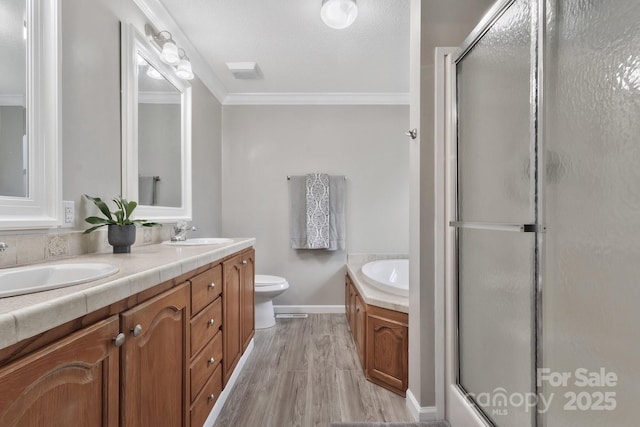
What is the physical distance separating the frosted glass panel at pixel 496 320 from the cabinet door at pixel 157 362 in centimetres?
117

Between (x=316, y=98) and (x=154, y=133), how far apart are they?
1807mm

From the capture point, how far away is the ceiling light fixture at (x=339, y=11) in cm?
169

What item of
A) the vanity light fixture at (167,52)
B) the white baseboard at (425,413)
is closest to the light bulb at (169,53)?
the vanity light fixture at (167,52)

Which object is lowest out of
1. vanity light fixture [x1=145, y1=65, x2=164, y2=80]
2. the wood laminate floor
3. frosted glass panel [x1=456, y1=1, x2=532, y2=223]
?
the wood laminate floor

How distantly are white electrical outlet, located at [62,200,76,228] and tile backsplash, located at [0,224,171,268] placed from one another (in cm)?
3

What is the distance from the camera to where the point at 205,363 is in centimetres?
138

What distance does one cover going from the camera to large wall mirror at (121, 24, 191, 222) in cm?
167

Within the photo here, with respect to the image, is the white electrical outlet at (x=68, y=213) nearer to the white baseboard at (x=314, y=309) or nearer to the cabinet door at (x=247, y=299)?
the cabinet door at (x=247, y=299)

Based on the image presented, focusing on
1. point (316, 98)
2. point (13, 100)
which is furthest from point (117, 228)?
point (316, 98)

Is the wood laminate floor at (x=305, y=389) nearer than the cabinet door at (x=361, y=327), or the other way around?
the wood laminate floor at (x=305, y=389)

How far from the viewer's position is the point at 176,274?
3.44 feet

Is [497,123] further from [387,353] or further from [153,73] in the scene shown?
[153,73]

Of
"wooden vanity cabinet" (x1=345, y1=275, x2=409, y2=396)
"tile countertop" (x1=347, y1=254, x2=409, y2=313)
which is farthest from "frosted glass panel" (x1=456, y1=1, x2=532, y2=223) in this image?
"wooden vanity cabinet" (x1=345, y1=275, x2=409, y2=396)

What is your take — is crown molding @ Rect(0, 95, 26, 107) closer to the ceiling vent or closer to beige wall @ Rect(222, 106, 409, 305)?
the ceiling vent
